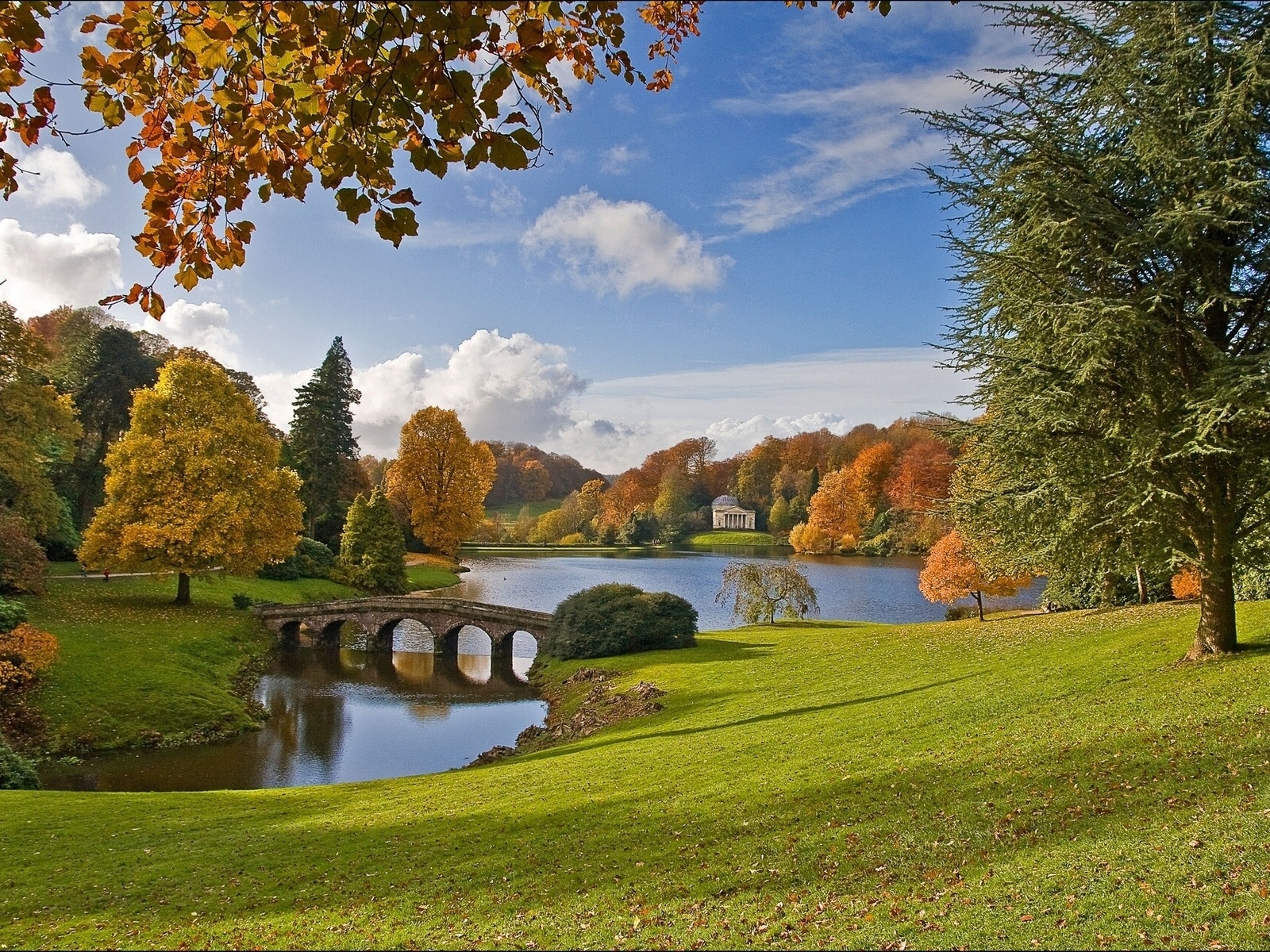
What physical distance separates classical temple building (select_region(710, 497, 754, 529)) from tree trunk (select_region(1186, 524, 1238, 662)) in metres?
87.5

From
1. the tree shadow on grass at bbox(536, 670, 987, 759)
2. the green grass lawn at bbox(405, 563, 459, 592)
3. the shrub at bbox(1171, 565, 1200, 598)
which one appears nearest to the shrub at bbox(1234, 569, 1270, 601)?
the shrub at bbox(1171, 565, 1200, 598)

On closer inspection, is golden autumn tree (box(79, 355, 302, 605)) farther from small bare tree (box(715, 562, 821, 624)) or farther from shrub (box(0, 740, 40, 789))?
small bare tree (box(715, 562, 821, 624))

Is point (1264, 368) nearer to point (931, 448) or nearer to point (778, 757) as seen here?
point (778, 757)

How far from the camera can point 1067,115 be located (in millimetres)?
12445

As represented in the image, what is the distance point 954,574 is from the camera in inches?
1099

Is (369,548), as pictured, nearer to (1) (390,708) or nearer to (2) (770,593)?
(1) (390,708)

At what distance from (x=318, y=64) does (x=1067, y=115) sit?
12.9 meters

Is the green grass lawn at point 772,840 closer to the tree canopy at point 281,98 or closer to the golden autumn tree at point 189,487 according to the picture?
the tree canopy at point 281,98

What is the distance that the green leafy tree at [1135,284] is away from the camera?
422 inches

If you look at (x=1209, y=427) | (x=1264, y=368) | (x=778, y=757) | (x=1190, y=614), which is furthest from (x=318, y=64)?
(x=1190, y=614)

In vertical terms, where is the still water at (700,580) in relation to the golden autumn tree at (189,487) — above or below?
below

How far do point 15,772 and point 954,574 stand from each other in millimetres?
27238

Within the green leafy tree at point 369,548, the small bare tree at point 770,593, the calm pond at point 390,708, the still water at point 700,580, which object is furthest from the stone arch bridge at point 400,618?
the small bare tree at point 770,593

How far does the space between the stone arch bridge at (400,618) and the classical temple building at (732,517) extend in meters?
69.8
